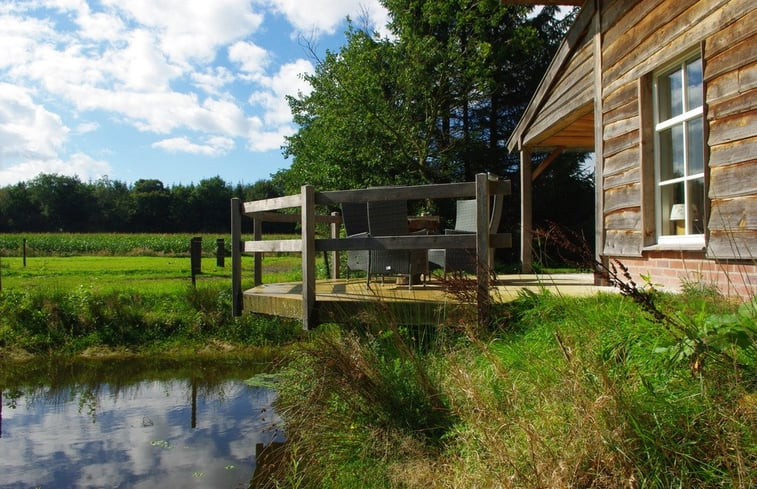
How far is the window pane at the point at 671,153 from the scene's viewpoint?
556cm

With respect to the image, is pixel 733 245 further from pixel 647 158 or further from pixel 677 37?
pixel 677 37

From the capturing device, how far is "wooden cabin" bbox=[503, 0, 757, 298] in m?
4.62

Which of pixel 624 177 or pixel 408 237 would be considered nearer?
pixel 408 237

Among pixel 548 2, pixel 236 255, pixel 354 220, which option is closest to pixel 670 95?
pixel 548 2

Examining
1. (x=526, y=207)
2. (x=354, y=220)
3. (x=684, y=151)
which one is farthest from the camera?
(x=526, y=207)

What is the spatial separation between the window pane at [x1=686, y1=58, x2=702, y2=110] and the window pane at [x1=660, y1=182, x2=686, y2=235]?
2.39ft

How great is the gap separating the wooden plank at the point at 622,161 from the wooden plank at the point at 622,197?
0.62ft

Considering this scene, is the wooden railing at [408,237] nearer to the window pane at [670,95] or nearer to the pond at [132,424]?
the pond at [132,424]

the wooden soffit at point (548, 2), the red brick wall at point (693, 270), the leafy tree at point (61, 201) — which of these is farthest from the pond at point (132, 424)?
the leafy tree at point (61, 201)

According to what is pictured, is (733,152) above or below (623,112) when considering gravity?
below

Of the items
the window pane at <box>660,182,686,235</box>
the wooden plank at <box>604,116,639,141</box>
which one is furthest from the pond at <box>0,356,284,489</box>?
the wooden plank at <box>604,116,639,141</box>

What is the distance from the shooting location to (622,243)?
6.43 meters

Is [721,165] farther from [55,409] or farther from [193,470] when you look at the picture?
[55,409]

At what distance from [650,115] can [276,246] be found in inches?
152
